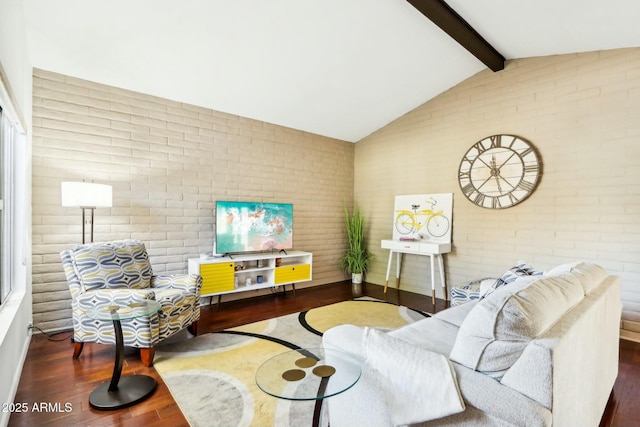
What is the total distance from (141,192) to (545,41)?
4.47 m

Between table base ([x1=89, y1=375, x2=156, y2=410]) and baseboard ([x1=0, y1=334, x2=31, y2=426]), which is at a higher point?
baseboard ([x1=0, y1=334, x2=31, y2=426])

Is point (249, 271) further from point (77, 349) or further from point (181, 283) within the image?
point (77, 349)

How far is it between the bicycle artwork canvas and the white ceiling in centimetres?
154

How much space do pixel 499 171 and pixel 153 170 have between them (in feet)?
13.2

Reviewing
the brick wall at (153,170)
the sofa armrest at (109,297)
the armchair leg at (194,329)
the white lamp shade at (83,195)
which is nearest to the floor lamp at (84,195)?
the white lamp shade at (83,195)

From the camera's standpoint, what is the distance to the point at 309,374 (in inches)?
51.7

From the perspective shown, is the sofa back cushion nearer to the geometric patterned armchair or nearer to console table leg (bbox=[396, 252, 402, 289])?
the geometric patterned armchair

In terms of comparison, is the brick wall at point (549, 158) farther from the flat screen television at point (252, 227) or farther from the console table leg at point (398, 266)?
the flat screen television at point (252, 227)

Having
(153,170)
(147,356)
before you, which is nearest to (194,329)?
(147,356)

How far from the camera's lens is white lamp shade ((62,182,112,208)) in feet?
8.70

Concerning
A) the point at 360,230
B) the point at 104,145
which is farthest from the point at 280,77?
the point at 360,230

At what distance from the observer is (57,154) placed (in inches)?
119

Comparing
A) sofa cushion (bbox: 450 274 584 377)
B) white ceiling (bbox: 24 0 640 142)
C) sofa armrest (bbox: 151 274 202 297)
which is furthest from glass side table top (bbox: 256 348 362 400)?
white ceiling (bbox: 24 0 640 142)

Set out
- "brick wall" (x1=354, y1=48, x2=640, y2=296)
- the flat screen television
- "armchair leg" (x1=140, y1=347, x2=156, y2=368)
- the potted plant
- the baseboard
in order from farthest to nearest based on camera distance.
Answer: the potted plant, the flat screen television, "brick wall" (x1=354, y1=48, x2=640, y2=296), "armchair leg" (x1=140, y1=347, x2=156, y2=368), the baseboard
